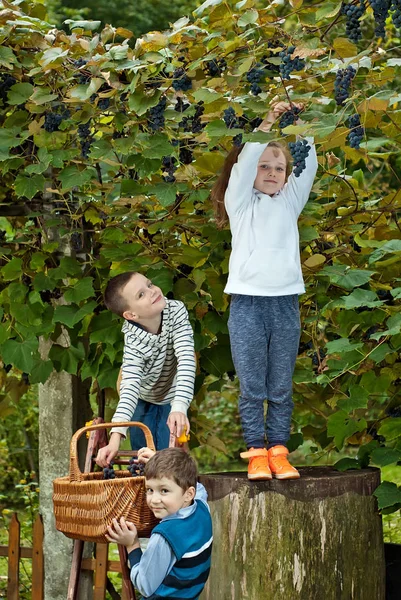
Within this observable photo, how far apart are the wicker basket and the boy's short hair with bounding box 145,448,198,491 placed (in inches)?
4.7

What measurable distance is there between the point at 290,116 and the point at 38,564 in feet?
7.90

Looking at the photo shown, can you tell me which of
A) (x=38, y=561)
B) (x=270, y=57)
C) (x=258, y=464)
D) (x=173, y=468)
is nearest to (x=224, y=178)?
(x=270, y=57)

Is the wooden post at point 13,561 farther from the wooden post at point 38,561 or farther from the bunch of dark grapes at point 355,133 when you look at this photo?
the bunch of dark grapes at point 355,133

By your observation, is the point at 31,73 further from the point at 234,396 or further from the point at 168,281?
the point at 234,396

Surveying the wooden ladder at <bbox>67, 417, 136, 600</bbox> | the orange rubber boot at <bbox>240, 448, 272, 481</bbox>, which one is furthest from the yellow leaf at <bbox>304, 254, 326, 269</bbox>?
the wooden ladder at <bbox>67, 417, 136, 600</bbox>

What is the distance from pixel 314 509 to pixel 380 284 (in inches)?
37.7

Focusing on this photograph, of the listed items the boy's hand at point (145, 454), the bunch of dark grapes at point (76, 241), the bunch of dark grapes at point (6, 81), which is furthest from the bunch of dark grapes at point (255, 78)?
the bunch of dark grapes at point (76, 241)

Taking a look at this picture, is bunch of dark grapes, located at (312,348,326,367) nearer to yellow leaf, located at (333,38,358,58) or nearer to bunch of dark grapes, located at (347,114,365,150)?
bunch of dark grapes, located at (347,114,365,150)

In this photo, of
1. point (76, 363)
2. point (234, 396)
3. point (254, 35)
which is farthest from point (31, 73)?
point (234, 396)

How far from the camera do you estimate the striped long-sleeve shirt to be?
3.38m

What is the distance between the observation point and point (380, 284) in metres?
3.89

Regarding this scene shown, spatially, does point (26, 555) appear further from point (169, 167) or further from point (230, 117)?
point (230, 117)

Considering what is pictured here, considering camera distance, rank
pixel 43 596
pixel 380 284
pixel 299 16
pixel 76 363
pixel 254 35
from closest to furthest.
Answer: pixel 299 16 < pixel 254 35 < pixel 380 284 < pixel 76 363 < pixel 43 596

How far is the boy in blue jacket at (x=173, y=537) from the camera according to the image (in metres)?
2.70
